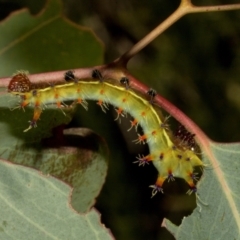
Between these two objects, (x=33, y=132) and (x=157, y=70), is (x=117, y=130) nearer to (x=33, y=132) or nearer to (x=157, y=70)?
(x=157, y=70)

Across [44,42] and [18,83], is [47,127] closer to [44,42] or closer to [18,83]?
[18,83]

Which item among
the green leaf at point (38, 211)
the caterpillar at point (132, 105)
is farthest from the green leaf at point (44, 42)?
the green leaf at point (38, 211)

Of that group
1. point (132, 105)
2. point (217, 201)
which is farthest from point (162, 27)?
point (217, 201)

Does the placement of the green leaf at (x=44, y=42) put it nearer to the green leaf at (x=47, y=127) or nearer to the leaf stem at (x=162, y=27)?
the green leaf at (x=47, y=127)

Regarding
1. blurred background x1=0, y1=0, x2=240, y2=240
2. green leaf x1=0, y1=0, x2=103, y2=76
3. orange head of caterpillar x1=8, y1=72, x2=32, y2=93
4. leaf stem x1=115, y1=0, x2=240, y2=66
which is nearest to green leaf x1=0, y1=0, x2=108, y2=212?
green leaf x1=0, y1=0, x2=103, y2=76

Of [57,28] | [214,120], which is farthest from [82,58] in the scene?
[214,120]
